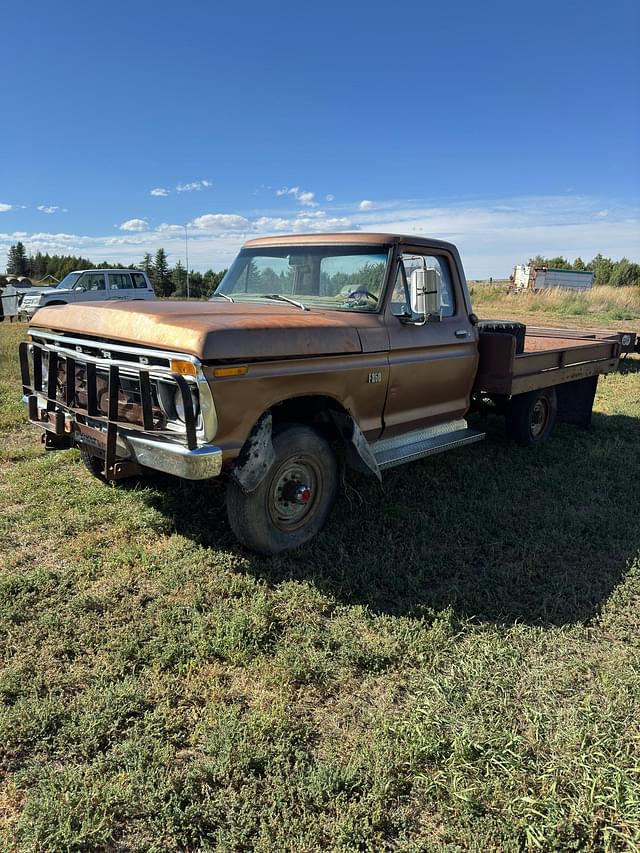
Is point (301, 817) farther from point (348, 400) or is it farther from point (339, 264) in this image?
point (339, 264)

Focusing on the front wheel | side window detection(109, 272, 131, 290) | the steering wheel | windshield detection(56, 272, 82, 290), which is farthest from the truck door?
windshield detection(56, 272, 82, 290)

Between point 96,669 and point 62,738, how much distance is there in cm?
42

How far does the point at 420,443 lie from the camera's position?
4793 mm

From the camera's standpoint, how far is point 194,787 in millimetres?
2236

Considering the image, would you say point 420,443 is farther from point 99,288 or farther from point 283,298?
point 99,288

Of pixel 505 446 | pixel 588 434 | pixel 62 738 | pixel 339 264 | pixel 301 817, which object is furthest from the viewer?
pixel 588 434

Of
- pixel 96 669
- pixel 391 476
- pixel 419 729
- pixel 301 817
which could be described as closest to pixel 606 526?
pixel 391 476

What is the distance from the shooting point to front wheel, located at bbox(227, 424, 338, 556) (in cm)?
368

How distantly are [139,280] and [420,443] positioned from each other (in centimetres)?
1515

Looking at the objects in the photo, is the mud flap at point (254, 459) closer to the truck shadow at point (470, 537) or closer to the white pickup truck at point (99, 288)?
the truck shadow at point (470, 537)

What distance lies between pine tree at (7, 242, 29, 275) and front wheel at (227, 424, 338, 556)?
1974 inches

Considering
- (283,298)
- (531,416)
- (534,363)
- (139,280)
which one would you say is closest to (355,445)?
(283,298)

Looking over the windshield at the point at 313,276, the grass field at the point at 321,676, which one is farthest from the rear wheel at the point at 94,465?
the windshield at the point at 313,276

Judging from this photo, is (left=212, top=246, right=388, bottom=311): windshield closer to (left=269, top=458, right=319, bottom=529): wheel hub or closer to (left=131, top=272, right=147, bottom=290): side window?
(left=269, top=458, right=319, bottom=529): wheel hub
